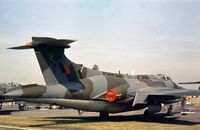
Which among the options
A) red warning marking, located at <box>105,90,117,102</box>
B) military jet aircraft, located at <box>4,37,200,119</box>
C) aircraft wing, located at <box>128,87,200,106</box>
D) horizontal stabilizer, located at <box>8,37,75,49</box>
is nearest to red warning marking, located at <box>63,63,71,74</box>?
military jet aircraft, located at <box>4,37,200,119</box>

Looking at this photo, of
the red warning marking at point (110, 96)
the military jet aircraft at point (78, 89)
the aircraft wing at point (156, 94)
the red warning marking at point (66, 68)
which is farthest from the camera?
the red warning marking at point (110, 96)

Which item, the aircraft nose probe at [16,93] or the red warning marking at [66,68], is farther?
the red warning marking at [66,68]

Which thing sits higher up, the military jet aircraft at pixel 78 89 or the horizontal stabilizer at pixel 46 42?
the horizontal stabilizer at pixel 46 42

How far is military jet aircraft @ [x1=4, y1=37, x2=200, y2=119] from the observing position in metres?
23.8

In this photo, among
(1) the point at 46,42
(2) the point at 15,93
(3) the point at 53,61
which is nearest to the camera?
(2) the point at 15,93

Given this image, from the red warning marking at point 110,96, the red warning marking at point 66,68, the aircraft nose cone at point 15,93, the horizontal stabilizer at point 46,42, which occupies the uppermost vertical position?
the horizontal stabilizer at point 46,42

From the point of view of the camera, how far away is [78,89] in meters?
24.9

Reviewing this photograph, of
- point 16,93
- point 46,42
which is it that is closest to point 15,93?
point 16,93

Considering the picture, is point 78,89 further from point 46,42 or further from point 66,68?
point 46,42

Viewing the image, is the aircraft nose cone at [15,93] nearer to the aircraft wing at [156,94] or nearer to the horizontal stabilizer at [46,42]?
the horizontal stabilizer at [46,42]

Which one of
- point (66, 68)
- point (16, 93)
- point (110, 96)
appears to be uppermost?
point (66, 68)

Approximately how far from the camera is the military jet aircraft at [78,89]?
23766mm

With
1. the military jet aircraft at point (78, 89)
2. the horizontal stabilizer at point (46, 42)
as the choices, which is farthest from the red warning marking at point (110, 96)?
the horizontal stabilizer at point (46, 42)

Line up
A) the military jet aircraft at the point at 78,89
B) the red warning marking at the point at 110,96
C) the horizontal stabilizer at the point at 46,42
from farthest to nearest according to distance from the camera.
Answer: the red warning marking at the point at 110,96
the military jet aircraft at the point at 78,89
the horizontal stabilizer at the point at 46,42
